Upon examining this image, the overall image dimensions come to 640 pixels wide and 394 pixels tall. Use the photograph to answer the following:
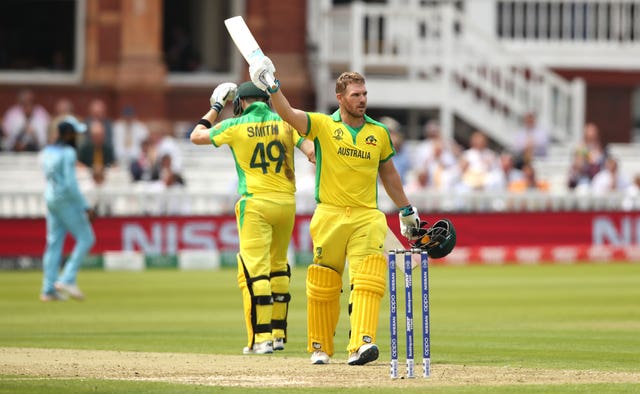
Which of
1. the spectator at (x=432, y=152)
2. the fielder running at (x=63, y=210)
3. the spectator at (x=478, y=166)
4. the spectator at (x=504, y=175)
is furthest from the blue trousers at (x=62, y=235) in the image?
the spectator at (x=504, y=175)

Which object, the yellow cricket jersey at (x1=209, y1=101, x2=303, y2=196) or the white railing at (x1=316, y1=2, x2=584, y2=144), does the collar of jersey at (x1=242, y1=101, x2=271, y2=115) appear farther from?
the white railing at (x1=316, y1=2, x2=584, y2=144)

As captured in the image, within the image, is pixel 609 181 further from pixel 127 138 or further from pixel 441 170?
pixel 127 138

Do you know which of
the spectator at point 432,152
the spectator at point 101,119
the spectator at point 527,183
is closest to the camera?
the spectator at point 101,119

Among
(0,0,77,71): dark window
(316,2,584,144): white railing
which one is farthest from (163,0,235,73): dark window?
(316,2,584,144): white railing

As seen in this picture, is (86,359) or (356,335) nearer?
(356,335)

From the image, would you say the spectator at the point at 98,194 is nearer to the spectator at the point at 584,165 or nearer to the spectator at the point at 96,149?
the spectator at the point at 96,149

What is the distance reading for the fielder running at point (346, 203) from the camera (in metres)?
10.9

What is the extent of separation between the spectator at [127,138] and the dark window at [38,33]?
2997 millimetres

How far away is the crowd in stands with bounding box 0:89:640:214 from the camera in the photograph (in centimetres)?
2467

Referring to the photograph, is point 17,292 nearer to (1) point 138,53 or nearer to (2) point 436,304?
(2) point 436,304

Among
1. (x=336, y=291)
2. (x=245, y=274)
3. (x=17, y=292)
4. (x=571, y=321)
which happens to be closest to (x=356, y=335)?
(x=336, y=291)

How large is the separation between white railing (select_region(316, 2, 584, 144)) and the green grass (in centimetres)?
586

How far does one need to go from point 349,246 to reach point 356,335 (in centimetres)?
66

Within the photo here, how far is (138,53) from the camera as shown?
27547 millimetres
